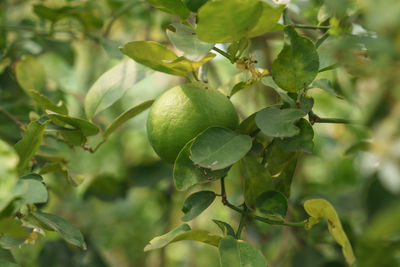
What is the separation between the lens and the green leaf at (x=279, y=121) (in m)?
0.63

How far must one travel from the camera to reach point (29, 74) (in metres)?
1.04

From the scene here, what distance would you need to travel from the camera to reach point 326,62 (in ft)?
2.40

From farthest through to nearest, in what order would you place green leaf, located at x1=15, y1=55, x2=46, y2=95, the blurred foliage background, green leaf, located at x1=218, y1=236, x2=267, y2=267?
green leaf, located at x1=15, y1=55, x2=46, y2=95
green leaf, located at x1=218, y1=236, x2=267, y2=267
the blurred foliage background

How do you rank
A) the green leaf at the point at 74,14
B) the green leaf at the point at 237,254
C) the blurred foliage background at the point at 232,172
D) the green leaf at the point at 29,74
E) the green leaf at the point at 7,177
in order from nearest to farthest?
the blurred foliage background at the point at 232,172
the green leaf at the point at 7,177
the green leaf at the point at 237,254
the green leaf at the point at 29,74
the green leaf at the point at 74,14

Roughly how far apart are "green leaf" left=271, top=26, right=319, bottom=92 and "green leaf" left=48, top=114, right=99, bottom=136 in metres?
0.33

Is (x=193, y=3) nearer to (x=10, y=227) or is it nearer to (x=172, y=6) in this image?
(x=172, y=6)

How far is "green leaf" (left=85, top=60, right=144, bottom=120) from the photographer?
2.74 ft

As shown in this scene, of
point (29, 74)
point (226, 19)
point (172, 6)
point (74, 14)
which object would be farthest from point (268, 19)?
point (74, 14)

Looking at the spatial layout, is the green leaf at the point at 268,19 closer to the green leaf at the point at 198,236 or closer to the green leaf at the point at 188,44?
the green leaf at the point at 188,44

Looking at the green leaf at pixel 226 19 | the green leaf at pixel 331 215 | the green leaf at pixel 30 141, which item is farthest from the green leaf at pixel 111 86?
the green leaf at pixel 331 215

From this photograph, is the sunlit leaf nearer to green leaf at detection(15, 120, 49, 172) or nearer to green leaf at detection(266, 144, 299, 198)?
green leaf at detection(15, 120, 49, 172)

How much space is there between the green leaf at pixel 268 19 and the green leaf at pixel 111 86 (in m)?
0.30

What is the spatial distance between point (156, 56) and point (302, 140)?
259 mm

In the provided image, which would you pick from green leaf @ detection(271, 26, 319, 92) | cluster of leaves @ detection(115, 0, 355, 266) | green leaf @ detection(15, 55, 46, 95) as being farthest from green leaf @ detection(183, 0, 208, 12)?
green leaf @ detection(15, 55, 46, 95)
